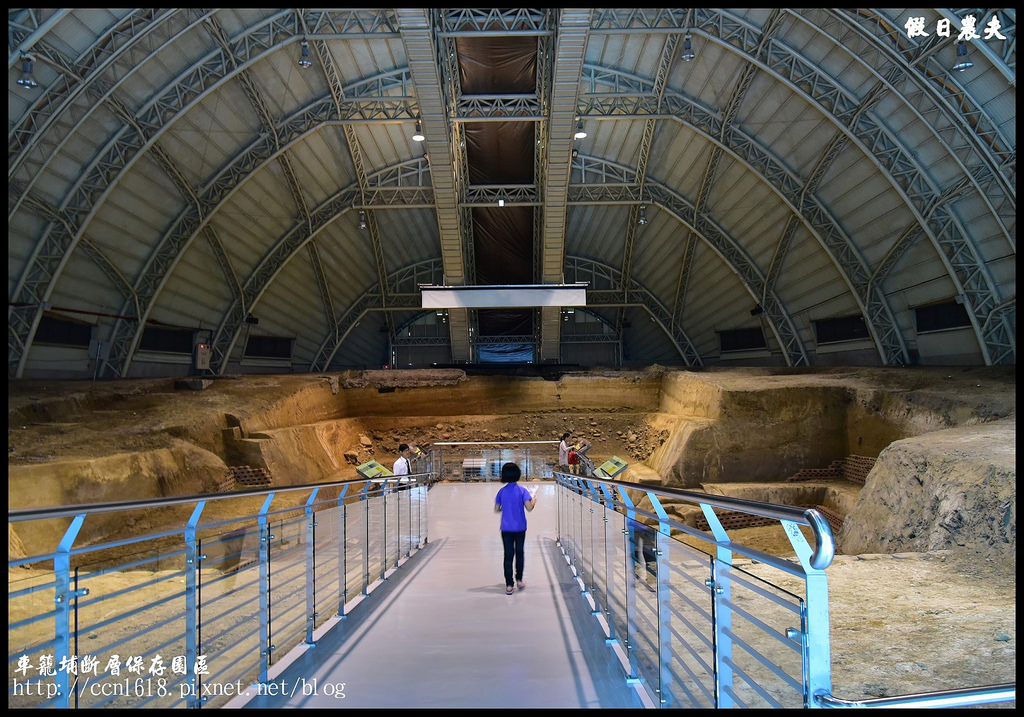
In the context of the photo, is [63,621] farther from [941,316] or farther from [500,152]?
[941,316]

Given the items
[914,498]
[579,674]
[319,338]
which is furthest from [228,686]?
[319,338]

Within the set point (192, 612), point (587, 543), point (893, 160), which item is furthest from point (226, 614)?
point (893, 160)

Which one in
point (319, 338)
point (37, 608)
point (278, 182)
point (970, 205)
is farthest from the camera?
point (319, 338)

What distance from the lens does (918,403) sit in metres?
16.8

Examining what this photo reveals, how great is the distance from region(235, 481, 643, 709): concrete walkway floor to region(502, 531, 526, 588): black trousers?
191mm

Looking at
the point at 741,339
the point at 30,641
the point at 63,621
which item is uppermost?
the point at 741,339

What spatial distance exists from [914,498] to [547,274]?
2021 centimetres

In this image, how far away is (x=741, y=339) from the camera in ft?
114

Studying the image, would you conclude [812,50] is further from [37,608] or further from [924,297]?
[37,608]

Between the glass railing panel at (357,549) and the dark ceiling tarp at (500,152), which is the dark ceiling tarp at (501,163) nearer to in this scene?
the dark ceiling tarp at (500,152)

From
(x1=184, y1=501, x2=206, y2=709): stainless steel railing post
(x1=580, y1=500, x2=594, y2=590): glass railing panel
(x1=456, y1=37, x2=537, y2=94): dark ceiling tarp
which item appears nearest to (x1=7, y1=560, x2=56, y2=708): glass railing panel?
(x1=184, y1=501, x2=206, y2=709): stainless steel railing post

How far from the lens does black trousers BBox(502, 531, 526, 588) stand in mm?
7340

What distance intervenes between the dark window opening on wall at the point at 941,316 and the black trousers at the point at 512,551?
2109cm

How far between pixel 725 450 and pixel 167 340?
2321cm
